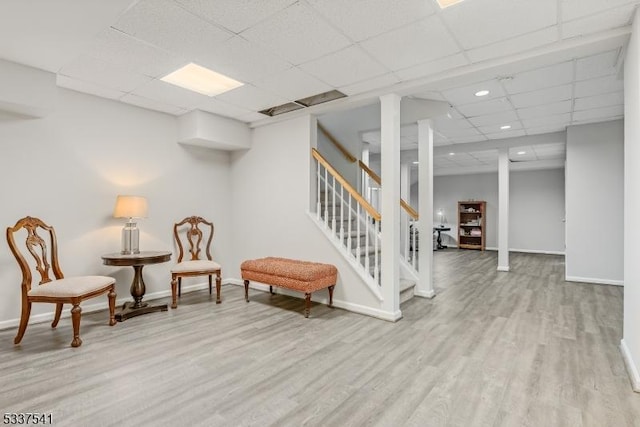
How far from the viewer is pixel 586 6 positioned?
2146 millimetres

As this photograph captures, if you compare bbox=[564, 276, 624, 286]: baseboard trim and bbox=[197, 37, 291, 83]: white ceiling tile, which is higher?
bbox=[197, 37, 291, 83]: white ceiling tile

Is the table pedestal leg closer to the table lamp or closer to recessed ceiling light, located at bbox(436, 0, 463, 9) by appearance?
the table lamp

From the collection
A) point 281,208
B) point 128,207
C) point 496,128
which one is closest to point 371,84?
point 281,208

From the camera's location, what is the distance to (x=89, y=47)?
270 centimetres

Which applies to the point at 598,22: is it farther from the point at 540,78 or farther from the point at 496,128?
the point at 496,128

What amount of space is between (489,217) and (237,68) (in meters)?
10.4

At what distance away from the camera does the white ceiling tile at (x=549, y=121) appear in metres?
5.18

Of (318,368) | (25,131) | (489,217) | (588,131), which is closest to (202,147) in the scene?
(25,131)

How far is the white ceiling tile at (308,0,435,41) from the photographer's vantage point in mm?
2135

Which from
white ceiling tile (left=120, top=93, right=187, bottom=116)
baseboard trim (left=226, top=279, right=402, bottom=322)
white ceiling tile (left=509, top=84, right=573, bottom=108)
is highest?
white ceiling tile (left=509, top=84, right=573, bottom=108)

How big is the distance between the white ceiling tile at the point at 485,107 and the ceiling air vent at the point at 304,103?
2.01m

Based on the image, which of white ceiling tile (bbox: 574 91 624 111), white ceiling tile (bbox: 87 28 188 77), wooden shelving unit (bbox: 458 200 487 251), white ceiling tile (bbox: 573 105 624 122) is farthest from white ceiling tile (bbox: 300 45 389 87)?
wooden shelving unit (bbox: 458 200 487 251)

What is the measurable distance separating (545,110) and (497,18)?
330 cm

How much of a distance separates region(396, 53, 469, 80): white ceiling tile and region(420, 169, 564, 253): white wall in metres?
9.03
